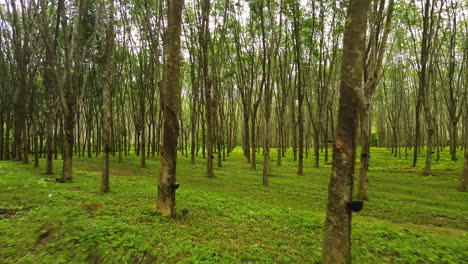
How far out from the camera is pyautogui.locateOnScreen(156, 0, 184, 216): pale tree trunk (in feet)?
19.1

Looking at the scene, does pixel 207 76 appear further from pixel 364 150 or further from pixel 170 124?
pixel 364 150

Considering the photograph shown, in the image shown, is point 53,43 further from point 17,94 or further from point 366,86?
point 366,86

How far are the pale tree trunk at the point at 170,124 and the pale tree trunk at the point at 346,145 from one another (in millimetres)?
3781

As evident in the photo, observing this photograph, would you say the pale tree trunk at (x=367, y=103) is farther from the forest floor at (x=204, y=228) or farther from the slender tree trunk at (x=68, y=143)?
the slender tree trunk at (x=68, y=143)

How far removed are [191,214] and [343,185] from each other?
4015 millimetres

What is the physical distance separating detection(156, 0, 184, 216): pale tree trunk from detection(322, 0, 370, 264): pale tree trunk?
3781 millimetres

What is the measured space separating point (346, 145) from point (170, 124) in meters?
4.07

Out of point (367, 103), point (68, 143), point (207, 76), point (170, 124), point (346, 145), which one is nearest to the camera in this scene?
point (346, 145)

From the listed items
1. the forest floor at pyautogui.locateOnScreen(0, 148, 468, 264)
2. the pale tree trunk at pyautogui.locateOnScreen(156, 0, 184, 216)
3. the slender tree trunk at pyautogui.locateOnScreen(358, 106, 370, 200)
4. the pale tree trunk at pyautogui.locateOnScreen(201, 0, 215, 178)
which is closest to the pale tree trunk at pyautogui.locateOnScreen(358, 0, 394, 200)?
the slender tree trunk at pyautogui.locateOnScreen(358, 106, 370, 200)

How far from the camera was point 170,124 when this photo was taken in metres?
5.85

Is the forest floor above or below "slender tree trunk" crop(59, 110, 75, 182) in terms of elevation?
below

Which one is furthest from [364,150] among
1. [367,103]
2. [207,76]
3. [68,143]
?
[68,143]

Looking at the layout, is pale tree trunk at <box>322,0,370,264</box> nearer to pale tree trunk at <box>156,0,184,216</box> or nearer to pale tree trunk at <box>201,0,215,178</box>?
pale tree trunk at <box>156,0,184,216</box>

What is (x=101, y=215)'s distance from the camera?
18.2ft
